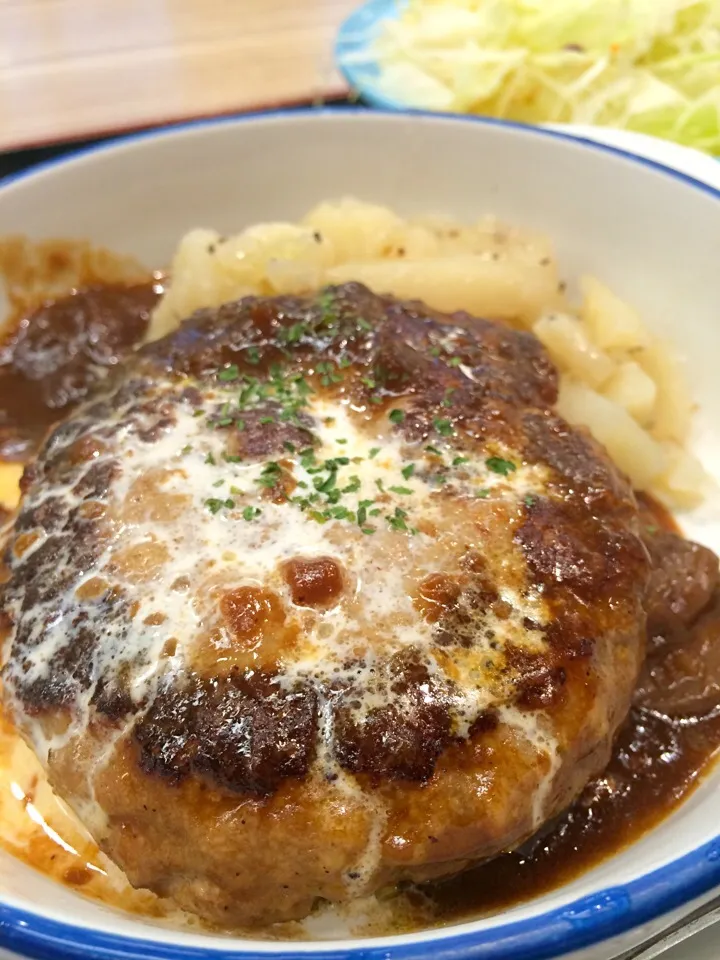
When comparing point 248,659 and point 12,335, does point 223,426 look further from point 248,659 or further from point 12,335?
point 12,335

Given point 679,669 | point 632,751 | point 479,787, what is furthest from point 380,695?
point 679,669

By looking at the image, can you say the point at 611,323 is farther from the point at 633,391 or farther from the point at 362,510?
the point at 362,510

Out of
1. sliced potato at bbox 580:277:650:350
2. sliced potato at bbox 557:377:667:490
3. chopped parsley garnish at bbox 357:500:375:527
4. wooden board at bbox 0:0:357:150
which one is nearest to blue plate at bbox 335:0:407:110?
wooden board at bbox 0:0:357:150

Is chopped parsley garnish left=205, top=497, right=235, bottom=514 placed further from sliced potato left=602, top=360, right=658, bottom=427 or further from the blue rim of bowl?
sliced potato left=602, top=360, right=658, bottom=427

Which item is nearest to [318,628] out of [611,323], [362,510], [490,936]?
[362,510]

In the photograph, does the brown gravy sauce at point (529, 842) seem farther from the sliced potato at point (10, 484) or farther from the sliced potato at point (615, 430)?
the sliced potato at point (10, 484)

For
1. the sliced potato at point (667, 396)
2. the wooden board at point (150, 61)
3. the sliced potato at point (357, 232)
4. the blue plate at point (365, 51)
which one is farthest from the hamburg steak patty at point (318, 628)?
the wooden board at point (150, 61)
